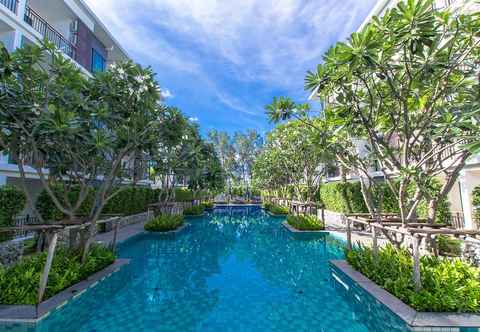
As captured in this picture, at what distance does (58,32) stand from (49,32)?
3.91 feet

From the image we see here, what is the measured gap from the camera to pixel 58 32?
16812 mm

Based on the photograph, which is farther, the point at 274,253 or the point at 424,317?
the point at 274,253

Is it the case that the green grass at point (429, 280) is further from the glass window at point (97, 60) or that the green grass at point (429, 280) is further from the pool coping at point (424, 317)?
the glass window at point (97, 60)

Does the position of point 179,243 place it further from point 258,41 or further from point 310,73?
point 258,41

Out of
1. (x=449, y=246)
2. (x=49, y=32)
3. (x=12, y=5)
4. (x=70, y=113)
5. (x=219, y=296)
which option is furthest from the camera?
(x=49, y=32)

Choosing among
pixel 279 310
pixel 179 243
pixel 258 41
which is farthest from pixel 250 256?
pixel 258 41

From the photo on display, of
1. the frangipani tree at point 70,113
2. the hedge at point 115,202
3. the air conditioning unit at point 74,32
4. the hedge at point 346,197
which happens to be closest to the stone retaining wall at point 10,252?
the hedge at point 115,202

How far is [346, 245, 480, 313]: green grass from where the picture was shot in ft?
17.1

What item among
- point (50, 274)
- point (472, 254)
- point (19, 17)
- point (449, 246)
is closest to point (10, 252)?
point (50, 274)

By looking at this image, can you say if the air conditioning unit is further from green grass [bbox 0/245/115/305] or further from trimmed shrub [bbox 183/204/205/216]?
trimmed shrub [bbox 183/204/205/216]

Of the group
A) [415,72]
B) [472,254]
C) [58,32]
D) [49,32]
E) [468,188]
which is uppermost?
[58,32]

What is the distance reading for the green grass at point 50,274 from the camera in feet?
18.2

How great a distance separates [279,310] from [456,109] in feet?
22.5

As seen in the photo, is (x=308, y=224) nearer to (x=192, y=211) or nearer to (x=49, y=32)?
(x=192, y=211)
